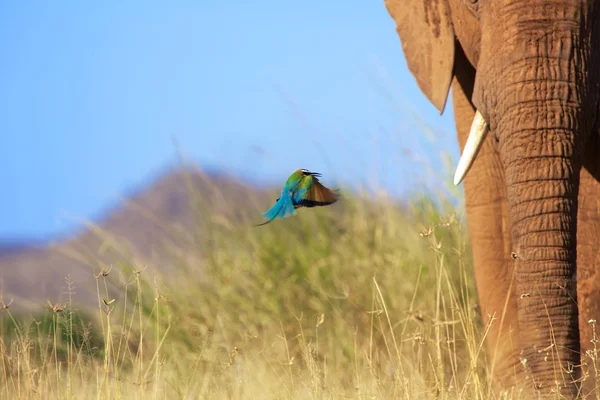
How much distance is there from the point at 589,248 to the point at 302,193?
1.47 meters

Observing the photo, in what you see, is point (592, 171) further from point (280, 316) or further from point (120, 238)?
point (120, 238)

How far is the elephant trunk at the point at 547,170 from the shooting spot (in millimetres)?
4328

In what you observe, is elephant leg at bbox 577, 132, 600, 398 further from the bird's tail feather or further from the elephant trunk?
the bird's tail feather

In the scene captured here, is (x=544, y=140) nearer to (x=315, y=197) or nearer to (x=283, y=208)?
(x=315, y=197)

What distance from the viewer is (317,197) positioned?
445 centimetres

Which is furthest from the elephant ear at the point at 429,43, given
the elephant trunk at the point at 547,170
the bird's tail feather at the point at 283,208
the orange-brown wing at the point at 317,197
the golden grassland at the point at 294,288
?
the golden grassland at the point at 294,288

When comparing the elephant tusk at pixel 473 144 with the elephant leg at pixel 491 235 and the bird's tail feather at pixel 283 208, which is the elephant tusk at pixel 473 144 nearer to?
the elephant leg at pixel 491 235

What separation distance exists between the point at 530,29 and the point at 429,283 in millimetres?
3087

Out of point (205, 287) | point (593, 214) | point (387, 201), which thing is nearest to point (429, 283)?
point (387, 201)

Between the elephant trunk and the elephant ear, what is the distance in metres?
0.71

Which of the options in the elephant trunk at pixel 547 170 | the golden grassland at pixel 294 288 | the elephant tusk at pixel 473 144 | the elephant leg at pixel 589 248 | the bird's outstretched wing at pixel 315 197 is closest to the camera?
the elephant trunk at pixel 547 170

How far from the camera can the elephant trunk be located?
433cm

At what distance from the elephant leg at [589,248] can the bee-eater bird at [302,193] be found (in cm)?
128

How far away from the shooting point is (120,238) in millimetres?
8359
